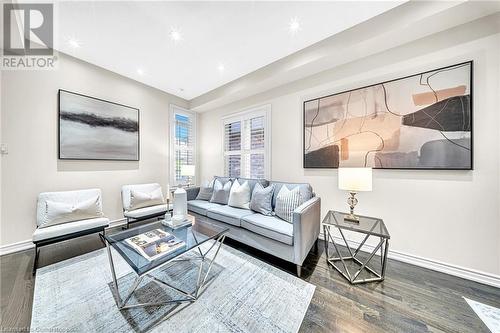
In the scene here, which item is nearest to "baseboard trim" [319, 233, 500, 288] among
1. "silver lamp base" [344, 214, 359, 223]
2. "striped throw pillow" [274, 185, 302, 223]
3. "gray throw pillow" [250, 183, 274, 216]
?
"silver lamp base" [344, 214, 359, 223]

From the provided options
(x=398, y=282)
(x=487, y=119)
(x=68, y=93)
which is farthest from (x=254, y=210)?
(x=68, y=93)

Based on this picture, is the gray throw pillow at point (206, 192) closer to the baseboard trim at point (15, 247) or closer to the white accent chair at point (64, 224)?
the white accent chair at point (64, 224)

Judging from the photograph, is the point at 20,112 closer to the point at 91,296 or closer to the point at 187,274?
the point at 91,296

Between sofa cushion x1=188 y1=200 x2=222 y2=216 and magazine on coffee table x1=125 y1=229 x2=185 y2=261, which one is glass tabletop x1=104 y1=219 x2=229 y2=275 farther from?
sofa cushion x1=188 y1=200 x2=222 y2=216

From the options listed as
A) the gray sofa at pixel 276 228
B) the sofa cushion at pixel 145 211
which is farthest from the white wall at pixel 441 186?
the sofa cushion at pixel 145 211

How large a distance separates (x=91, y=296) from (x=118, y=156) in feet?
7.81

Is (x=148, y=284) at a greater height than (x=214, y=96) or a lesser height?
lesser

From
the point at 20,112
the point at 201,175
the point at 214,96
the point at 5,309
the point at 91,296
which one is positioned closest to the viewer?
the point at 5,309

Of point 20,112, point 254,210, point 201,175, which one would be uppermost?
point 20,112

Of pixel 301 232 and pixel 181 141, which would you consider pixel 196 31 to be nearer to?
pixel 181 141

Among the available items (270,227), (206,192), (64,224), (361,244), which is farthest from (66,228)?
(361,244)

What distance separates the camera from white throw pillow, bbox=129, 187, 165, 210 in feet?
9.84

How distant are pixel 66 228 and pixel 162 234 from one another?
1.29 m

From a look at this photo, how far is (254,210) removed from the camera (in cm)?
263
